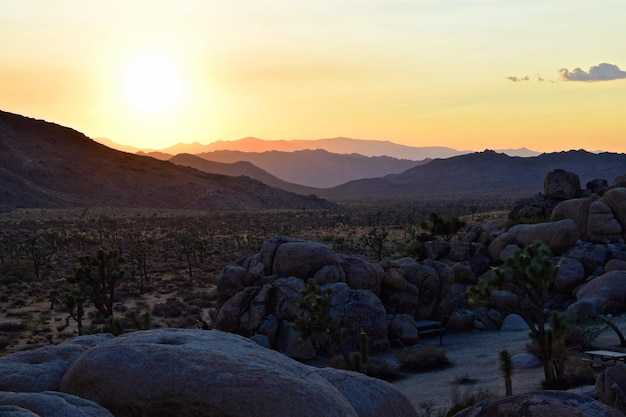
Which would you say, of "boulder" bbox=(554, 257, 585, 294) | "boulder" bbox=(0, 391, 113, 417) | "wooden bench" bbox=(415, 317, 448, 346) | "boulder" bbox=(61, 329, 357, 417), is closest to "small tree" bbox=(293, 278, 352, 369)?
"wooden bench" bbox=(415, 317, 448, 346)

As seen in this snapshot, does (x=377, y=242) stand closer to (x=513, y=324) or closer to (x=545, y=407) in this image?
(x=513, y=324)

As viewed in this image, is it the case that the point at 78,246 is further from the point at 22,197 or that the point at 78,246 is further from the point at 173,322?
the point at 22,197

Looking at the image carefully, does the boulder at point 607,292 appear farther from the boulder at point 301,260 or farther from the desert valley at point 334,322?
the boulder at point 301,260

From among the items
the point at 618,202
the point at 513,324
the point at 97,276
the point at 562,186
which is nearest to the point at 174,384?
the point at 97,276

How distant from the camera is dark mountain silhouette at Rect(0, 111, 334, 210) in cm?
11956

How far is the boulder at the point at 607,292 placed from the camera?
99.7ft

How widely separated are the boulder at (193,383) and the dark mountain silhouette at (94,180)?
10729cm

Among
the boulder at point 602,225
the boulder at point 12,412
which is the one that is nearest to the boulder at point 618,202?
the boulder at point 602,225

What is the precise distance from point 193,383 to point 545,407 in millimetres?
4169

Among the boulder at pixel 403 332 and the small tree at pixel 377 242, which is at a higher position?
the small tree at pixel 377 242

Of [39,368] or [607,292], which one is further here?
[607,292]

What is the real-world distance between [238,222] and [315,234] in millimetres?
20431

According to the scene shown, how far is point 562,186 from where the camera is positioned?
43.6 metres

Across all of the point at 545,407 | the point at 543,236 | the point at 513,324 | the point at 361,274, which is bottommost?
the point at 513,324
